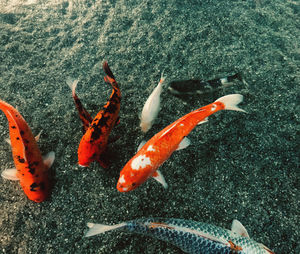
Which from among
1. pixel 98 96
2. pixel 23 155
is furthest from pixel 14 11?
pixel 23 155

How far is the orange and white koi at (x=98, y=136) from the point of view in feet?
7.31

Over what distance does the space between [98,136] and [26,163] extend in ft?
2.29

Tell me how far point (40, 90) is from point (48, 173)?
1.13m

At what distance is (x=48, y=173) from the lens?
2.52 meters

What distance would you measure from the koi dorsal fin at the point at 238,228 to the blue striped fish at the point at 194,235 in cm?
10

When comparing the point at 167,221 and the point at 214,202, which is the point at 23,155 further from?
the point at 214,202

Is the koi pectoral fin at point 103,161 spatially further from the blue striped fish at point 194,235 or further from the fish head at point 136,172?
the blue striped fish at point 194,235

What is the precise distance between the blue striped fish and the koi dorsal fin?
0.10 meters

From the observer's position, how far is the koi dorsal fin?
2089 mm

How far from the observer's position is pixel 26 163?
2.22 meters

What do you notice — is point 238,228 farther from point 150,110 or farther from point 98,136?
point 98,136

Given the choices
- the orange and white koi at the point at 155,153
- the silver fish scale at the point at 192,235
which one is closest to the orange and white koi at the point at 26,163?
the orange and white koi at the point at 155,153

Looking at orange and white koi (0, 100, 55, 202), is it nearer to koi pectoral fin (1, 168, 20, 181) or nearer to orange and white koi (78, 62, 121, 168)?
koi pectoral fin (1, 168, 20, 181)

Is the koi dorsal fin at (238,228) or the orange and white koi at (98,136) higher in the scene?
the orange and white koi at (98,136)
